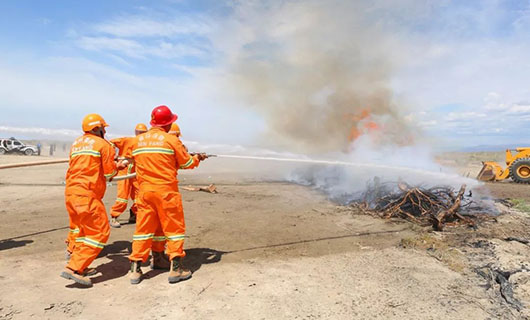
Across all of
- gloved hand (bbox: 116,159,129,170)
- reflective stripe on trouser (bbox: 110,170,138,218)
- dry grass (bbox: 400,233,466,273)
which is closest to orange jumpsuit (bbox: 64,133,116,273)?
gloved hand (bbox: 116,159,129,170)

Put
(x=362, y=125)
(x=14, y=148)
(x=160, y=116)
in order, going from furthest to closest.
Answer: (x=14, y=148), (x=362, y=125), (x=160, y=116)

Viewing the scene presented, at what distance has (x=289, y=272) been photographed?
14.0ft

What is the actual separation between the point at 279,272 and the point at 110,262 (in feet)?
7.45

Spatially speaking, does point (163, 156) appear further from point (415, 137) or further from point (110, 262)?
point (415, 137)

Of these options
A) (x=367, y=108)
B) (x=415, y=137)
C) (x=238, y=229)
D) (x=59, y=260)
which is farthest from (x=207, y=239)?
(x=415, y=137)

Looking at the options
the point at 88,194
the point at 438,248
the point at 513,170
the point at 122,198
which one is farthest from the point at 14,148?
the point at 513,170

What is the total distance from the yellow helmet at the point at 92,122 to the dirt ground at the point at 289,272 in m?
1.78

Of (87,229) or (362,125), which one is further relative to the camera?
(362,125)

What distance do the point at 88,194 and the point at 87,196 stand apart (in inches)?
0.9

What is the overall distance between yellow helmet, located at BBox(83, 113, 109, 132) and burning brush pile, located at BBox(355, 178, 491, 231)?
583 cm

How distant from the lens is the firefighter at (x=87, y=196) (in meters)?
3.72

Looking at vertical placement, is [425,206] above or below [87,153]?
below

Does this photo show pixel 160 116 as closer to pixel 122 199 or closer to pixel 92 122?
pixel 92 122

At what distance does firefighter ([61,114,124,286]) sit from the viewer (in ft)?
12.2
